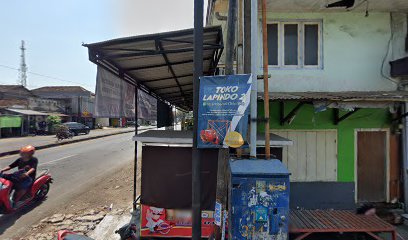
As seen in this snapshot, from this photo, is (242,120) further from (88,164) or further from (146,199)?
(88,164)

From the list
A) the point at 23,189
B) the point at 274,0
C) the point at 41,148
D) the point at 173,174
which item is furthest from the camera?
the point at 41,148

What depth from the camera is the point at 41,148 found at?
67.9ft

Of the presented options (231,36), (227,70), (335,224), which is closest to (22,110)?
(227,70)

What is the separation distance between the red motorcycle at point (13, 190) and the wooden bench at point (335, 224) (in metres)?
6.52

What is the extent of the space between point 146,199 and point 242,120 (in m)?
2.98

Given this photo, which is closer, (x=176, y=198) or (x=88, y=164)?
(x=176, y=198)

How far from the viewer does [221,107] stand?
3623 millimetres

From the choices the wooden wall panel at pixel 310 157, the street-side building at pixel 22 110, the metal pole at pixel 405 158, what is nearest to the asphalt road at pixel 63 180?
the wooden wall panel at pixel 310 157

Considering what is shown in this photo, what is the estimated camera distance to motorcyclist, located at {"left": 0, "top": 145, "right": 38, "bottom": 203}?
7412 mm

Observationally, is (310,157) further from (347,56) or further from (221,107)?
(221,107)

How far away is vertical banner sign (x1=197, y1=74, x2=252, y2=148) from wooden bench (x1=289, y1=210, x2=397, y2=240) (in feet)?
7.84

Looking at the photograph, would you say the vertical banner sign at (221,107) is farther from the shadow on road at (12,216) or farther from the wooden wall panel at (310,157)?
the shadow on road at (12,216)

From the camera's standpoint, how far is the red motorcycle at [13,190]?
682 centimetres

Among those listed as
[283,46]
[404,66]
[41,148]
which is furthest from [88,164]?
[404,66]
